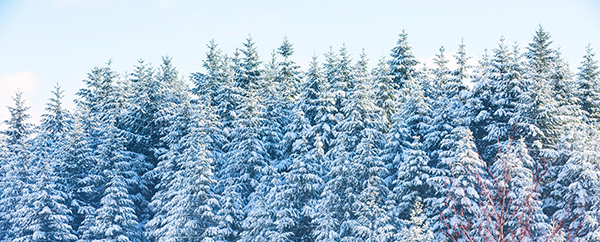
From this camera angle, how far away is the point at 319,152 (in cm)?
2605

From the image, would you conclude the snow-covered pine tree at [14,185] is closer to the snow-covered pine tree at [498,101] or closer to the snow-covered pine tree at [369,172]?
the snow-covered pine tree at [369,172]

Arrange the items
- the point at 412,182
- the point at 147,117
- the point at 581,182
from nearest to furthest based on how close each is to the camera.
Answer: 1. the point at 581,182
2. the point at 412,182
3. the point at 147,117

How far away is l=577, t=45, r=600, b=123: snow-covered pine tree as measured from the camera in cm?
3092

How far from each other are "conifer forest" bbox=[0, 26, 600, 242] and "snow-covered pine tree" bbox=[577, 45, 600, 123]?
16 cm

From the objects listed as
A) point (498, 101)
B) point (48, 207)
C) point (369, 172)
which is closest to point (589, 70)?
point (498, 101)

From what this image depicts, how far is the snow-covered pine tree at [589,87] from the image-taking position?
3092 centimetres

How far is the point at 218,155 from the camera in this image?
2997cm

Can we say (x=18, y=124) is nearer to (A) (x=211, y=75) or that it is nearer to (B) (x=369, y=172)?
(A) (x=211, y=75)

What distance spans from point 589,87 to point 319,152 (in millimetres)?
21110

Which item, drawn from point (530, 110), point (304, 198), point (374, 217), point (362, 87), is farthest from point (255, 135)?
point (530, 110)

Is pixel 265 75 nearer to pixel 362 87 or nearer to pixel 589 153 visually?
pixel 362 87

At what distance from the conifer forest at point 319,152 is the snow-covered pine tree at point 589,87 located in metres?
0.16

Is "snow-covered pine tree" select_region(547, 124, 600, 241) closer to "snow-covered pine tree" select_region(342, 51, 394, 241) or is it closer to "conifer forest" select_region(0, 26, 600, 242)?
"conifer forest" select_region(0, 26, 600, 242)

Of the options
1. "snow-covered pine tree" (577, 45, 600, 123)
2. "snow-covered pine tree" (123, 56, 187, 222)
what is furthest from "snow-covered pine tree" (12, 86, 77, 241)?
"snow-covered pine tree" (577, 45, 600, 123)
